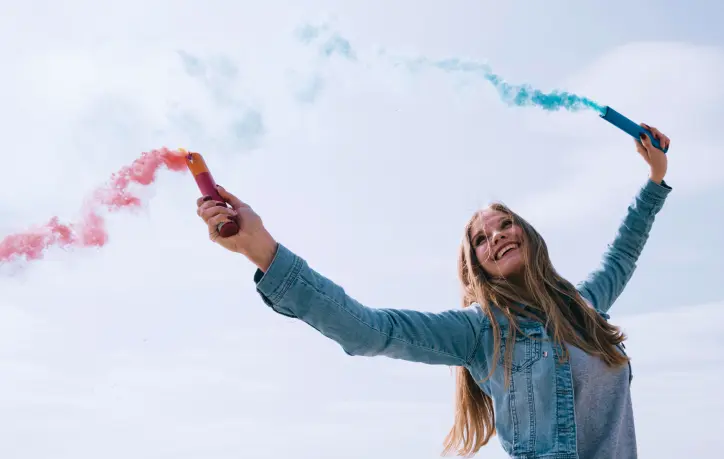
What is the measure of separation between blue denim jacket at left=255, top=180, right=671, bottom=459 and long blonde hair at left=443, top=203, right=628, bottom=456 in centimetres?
11

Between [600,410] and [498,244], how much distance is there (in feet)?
3.96

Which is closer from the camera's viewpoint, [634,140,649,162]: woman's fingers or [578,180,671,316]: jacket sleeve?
[578,180,671,316]: jacket sleeve

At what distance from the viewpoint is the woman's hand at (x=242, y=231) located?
3643 mm

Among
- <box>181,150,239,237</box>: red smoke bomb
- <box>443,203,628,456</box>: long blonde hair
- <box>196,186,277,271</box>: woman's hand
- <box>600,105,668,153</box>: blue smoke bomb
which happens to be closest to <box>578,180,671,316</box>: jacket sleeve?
<box>600,105,668,153</box>: blue smoke bomb

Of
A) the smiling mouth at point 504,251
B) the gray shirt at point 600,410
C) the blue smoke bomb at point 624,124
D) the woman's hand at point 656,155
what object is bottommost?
the gray shirt at point 600,410

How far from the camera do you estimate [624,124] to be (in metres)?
6.39

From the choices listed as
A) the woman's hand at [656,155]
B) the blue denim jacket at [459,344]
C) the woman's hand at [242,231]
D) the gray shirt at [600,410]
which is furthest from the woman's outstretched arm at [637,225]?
the woman's hand at [242,231]

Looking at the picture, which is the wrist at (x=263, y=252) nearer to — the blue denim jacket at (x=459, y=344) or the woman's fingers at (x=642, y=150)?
the blue denim jacket at (x=459, y=344)

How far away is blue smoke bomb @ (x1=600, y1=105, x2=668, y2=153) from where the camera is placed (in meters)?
6.34

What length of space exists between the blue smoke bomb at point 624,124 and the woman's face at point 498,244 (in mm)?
1897

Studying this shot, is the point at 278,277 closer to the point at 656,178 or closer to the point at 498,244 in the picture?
the point at 498,244

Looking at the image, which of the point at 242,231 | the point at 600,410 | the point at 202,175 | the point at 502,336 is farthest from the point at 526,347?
the point at 202,175

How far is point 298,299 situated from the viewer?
375 cm

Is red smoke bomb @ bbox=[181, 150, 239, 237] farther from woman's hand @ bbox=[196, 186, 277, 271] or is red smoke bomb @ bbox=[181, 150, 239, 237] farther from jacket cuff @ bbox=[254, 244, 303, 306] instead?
jacket cuff @ bbox=[254, 244, 303, 306]
